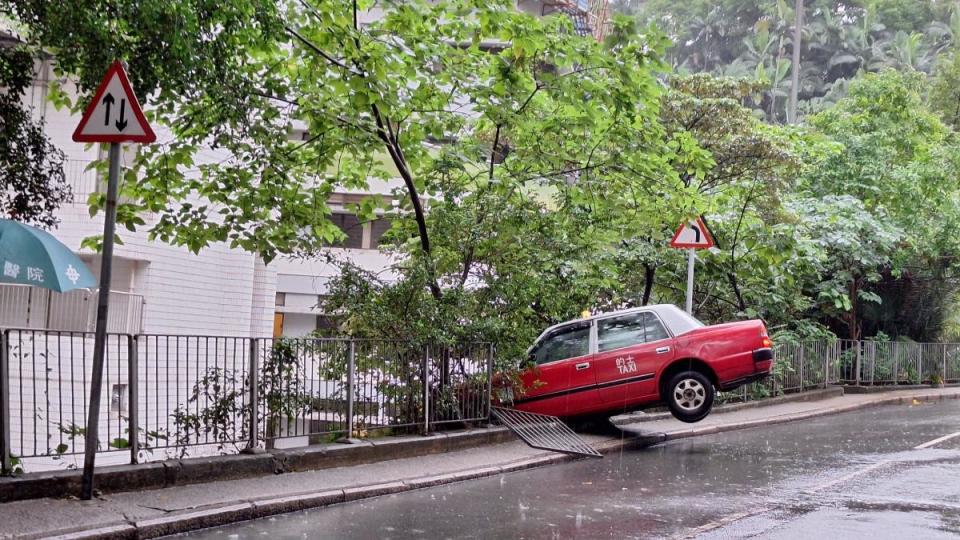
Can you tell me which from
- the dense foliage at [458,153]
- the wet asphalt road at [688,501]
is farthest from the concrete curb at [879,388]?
the wet asphalt road at [688,501]

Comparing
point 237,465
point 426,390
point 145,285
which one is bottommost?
point 237,465

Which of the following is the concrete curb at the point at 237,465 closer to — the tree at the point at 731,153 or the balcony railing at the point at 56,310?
the balcony railing at the point at 56,310

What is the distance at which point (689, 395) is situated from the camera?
15.5 m

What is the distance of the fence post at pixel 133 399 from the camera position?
32.2 ft

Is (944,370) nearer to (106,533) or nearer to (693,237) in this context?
(693,237)

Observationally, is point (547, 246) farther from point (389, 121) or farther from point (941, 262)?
point (941, 262)

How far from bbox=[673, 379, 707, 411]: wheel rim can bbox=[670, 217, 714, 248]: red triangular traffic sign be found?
3017 millimetres

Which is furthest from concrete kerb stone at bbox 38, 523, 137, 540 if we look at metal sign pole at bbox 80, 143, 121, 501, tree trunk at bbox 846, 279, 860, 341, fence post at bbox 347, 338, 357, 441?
tree trunk at bbox 846, 279, 860, 341

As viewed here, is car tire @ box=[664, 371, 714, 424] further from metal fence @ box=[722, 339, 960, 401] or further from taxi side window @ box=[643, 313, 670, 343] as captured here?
metal fence @ box=[722, 339, 960, 401]

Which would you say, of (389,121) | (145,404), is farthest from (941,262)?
(145,404)

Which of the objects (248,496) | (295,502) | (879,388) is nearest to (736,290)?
(879,388)

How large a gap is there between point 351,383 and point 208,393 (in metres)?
2.17

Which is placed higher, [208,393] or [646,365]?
[646,365]

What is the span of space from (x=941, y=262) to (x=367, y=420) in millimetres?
22150
